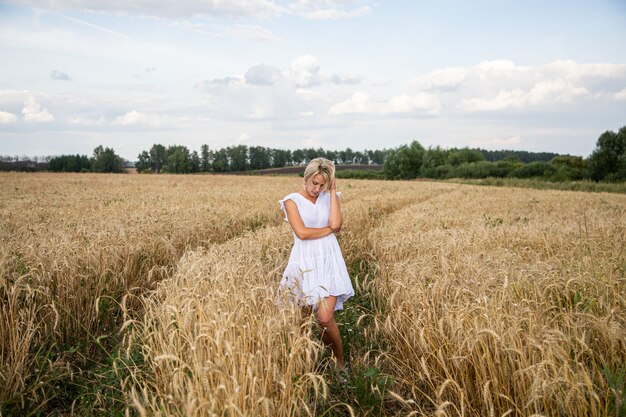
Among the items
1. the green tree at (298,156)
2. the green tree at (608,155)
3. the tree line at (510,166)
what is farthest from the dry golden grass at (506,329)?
the green tree at (298,156)

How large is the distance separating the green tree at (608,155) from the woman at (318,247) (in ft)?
234

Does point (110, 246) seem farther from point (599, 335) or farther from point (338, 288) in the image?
point (599, 335)

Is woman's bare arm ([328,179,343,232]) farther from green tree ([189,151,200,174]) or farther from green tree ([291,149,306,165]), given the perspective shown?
green tree ([291,149,306,165])

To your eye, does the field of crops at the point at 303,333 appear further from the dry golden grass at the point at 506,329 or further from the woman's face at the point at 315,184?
the woman's face at the point at 315,184

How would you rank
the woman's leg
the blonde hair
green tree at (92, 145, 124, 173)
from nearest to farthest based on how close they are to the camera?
the woman's leg < the blonde hair < green tree at (92, 145, 124, 173)

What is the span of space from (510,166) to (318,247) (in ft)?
283

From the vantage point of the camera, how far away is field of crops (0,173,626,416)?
3.03m

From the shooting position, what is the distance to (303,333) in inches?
147

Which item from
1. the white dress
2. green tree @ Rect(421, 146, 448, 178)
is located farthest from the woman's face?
green tree @ Rect(421, 146, 448, 178)

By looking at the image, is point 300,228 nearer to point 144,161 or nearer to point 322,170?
point 322,170

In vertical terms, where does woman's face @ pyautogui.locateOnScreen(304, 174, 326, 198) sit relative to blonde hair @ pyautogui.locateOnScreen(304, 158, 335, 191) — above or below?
below

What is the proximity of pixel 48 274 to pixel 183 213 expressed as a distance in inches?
290

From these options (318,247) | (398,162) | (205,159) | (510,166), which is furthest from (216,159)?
(318,247)

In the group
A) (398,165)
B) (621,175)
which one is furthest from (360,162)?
(621,175)
